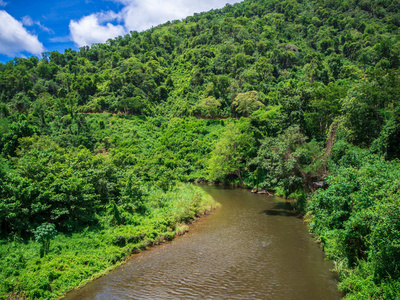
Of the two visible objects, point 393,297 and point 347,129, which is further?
point 347,129

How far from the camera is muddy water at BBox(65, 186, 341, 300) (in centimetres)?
1208

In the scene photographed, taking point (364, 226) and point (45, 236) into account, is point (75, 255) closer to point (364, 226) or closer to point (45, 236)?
point (45, 236)

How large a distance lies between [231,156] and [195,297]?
29.3 metres

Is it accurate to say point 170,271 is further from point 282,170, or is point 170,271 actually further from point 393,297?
point 282,170

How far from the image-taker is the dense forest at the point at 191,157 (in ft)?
39.4

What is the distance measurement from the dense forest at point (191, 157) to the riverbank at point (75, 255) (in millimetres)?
73

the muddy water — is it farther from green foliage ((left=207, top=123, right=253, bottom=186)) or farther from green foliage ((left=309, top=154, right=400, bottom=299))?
green foliage ((left=207, top=123, right=253, bottom=186))

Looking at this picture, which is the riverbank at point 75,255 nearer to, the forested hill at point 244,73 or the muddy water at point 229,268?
the muddy water at point 229,268

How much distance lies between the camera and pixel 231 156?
131 ft

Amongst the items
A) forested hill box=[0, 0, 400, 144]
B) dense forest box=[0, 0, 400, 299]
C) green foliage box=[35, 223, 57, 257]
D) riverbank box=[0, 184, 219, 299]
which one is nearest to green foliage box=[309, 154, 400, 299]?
dense forest box=[0, 0, 400, 299]

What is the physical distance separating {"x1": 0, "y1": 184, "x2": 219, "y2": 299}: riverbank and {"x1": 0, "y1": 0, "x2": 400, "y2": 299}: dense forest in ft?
0.24

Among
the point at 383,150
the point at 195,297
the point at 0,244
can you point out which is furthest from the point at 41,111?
the point at 383,150

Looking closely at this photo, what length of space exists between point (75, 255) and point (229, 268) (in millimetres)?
8935

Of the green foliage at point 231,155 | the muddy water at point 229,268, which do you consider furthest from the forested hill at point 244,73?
the muddy water at point 229,268
